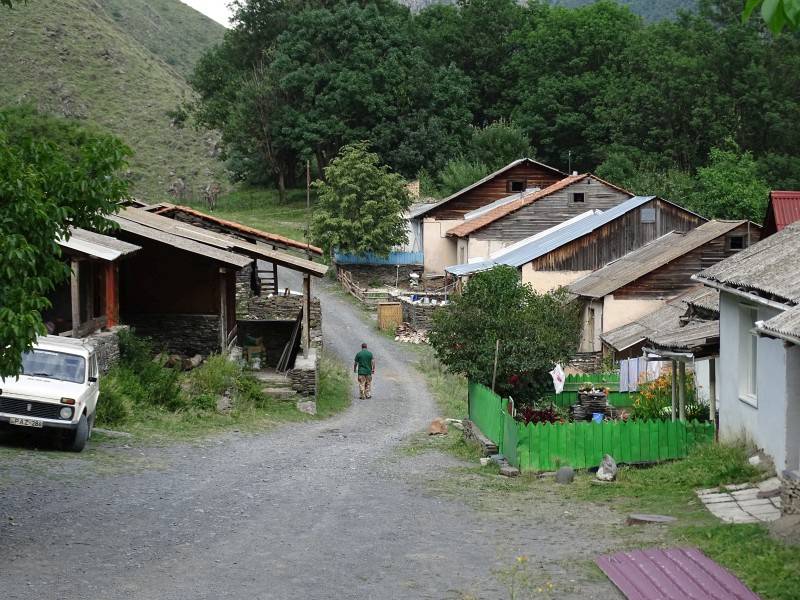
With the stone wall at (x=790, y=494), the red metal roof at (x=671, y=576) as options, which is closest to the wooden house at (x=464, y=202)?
the stone wall at (x=790, y=494)

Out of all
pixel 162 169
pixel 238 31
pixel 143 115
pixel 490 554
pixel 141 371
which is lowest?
pixel 490 554

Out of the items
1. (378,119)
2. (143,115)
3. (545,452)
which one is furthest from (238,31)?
(545,452)

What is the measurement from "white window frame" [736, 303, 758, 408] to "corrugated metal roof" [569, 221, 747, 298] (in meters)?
19.6

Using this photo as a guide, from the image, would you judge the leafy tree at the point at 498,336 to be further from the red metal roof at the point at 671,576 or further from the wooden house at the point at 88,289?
the red metal roof at the point at 671,576

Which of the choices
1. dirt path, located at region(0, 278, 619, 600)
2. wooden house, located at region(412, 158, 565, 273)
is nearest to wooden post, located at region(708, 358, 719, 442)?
dirt path, located at region(0, 278, 619, 600)

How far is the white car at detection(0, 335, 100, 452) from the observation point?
17.0m

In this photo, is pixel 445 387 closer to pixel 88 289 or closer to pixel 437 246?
pixel 88 289

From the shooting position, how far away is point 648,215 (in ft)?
138

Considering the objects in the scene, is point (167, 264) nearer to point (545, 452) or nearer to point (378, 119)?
point (545, 452)

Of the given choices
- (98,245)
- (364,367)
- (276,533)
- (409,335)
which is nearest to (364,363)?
(364,367)

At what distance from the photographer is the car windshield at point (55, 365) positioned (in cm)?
1770

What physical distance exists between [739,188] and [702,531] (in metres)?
52.3

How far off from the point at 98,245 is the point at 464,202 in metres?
36.9

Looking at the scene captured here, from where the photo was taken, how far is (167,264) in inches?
1103
